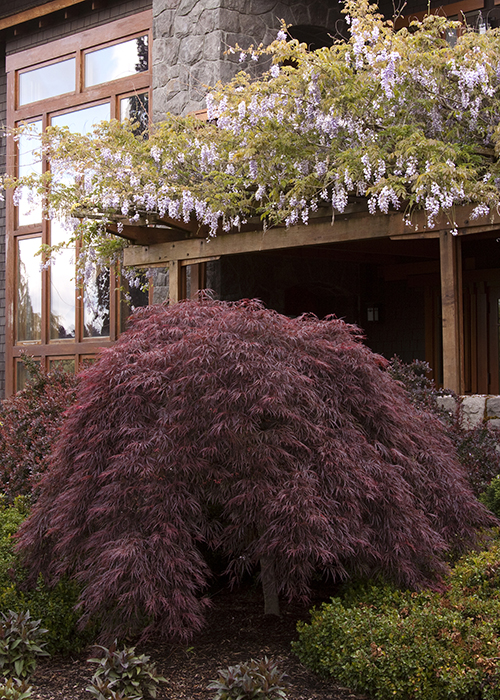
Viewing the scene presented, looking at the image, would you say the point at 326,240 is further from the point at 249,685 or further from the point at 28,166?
the point at 28,166

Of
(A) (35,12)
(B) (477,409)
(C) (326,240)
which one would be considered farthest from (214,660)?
→ (A) (35,12)

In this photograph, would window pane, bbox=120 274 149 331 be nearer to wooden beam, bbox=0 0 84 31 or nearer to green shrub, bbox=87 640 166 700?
wooden beam, bbox=0 0 84 31

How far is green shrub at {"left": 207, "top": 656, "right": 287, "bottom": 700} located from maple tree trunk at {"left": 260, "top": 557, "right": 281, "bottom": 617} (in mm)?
642

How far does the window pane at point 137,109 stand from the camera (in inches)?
406

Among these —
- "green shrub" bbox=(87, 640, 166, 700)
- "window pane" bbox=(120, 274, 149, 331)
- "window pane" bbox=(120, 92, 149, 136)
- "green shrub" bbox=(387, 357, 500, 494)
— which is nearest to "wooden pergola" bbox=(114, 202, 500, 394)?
"green shrub" bbox=(387, 357, 500, 494)

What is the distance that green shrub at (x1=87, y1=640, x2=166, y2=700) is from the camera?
336 cm

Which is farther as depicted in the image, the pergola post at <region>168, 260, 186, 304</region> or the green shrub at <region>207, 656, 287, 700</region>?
the pergola post at <region>168, 260, 186, 304</region>

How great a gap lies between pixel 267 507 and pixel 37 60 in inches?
400

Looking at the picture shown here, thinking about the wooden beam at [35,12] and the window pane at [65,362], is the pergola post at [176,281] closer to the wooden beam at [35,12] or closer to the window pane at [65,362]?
the window pane at [65,362]

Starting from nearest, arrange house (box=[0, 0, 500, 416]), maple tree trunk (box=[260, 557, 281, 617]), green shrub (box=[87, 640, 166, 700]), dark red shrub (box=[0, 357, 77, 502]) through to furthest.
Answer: green shrub (box=[87, 640, 166, 700])
maple tree trunk (box=[260, 557, 281, 617])
dark red shrub (box=[0, 357, 77, 502])
house (box=[0, 0, 500, 416])

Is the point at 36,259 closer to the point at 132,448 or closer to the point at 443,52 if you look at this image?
the point at 443,52

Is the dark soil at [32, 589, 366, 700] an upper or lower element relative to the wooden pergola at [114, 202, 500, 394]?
lower

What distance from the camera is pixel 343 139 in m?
6.98

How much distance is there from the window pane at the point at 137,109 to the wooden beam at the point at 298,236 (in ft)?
7.78
